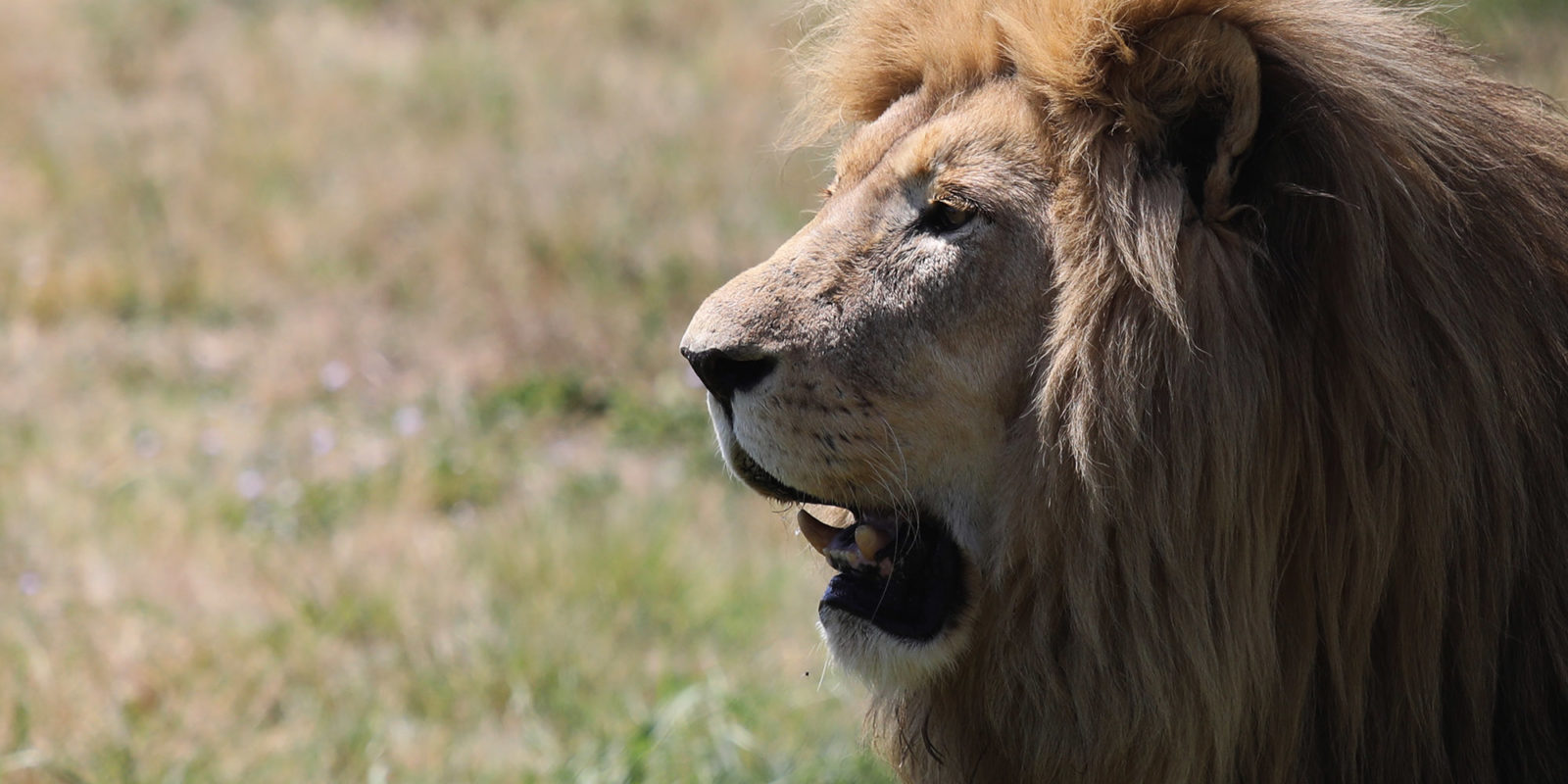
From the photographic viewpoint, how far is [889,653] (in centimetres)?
216

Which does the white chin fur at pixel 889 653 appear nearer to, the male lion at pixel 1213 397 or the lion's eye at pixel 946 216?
the male lion at pixel 1213 397

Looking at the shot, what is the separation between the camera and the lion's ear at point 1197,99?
75.0 inches

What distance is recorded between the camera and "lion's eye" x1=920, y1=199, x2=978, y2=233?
211 centimetres

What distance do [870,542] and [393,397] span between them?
3.97 meters

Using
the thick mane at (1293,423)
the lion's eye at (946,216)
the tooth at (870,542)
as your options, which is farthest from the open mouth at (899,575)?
the lion's eye at (946,216)

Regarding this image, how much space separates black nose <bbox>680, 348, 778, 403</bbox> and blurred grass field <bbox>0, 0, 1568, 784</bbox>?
0.67 m

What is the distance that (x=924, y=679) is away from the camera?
7.09ft

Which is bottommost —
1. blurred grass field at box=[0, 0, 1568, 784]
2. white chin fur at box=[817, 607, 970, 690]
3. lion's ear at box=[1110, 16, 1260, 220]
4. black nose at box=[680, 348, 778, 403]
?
blurred grass field at box=[0, 0, 1568, 784]

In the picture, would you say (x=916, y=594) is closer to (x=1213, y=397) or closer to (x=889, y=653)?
(x=889, y=653)

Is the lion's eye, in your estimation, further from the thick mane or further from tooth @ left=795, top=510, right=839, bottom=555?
tooth @ left=795, top=510, right=839, bottom=555

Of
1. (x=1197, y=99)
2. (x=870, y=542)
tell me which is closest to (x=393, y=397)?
(x=870, y=542)

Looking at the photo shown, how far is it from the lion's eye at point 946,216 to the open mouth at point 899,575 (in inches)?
15.9

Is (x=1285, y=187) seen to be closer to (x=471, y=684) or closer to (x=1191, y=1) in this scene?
(x=1191, y=1)

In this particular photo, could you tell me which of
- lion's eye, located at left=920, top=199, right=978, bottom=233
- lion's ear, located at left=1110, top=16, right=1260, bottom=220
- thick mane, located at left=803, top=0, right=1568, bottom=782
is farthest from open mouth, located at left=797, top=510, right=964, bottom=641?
lion's ear, located at left=1110, top=16, right=1260, bottom=220
